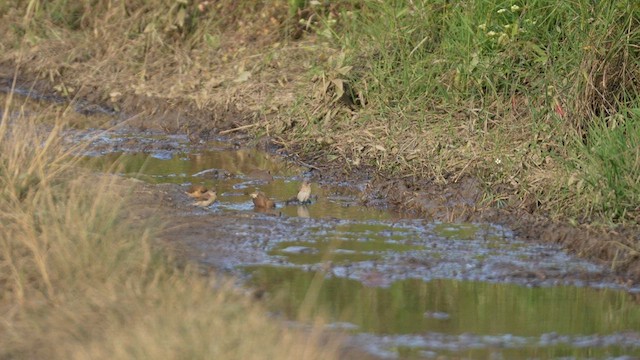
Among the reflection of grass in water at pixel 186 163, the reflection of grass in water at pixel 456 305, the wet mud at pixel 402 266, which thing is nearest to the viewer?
the wet mud at pixel 402 266

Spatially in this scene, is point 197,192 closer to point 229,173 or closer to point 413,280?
point 229,173

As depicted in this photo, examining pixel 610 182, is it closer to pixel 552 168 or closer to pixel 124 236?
pixel 552 168

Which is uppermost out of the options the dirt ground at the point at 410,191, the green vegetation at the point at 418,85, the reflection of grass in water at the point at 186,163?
the green vegetation at the point at 418,85

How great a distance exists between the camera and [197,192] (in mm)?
7117

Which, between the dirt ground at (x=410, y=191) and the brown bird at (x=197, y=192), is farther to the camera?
the brown bird at (x=197, y=192)

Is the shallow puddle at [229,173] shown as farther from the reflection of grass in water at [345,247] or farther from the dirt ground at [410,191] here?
the reflection of grass in water at [345,247]

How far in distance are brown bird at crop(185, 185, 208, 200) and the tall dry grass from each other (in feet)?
3.52

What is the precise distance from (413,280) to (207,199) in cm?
197

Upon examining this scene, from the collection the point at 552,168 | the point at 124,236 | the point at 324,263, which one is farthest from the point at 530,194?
the point at 124,236

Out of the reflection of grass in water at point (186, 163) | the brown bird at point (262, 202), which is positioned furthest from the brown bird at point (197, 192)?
the reflection of grass in water at point (186, 163)

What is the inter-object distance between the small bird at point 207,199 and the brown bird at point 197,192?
2 cm

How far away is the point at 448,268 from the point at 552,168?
149 centimetres

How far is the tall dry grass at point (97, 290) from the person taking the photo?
13.3 ft

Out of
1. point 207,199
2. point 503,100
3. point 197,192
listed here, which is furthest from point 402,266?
point 503,100
